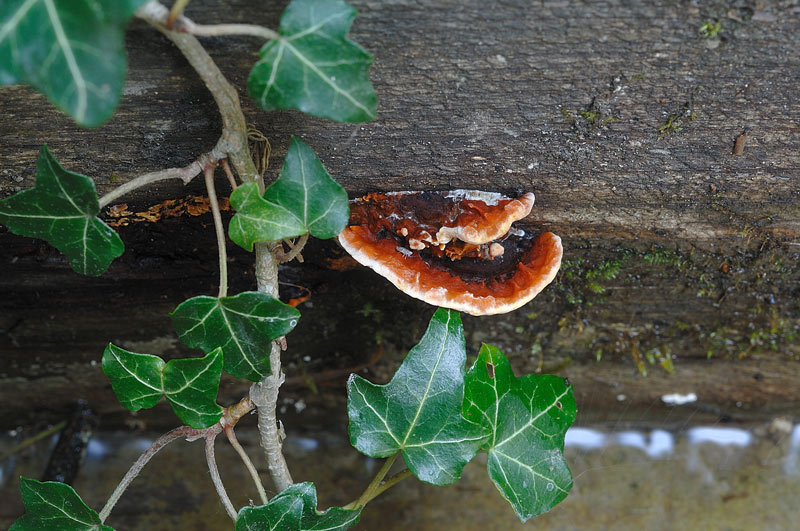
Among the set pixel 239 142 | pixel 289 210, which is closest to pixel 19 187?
pixel 239 142

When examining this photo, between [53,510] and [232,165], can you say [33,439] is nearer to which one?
[53,510]

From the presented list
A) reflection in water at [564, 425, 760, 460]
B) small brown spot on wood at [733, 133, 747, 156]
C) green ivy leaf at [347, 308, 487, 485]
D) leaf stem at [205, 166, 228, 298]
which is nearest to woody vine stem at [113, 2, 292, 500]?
leaf stem at [205, 166, 228, 298]

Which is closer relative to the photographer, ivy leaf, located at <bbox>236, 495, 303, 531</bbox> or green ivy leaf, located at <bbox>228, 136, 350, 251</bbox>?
green ivy leaf, located at <bbox>228, 136, 350, 251</bbox>

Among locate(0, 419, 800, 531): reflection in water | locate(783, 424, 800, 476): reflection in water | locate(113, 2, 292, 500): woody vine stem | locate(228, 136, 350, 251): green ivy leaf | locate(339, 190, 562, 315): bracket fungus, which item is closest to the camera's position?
locate(113, 2, 292, 500): woody vine stem

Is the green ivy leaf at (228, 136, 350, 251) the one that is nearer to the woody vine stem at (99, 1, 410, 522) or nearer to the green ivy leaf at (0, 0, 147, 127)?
the woody vine stem at (99, 1, 410, 522)

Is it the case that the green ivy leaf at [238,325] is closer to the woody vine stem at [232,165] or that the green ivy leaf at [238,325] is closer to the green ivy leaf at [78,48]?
the woody vine stem at [232,165]

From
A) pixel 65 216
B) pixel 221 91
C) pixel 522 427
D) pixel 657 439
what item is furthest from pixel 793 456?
pixel 65 216

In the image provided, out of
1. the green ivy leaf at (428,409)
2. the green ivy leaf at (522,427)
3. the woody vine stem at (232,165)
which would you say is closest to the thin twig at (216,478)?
the woody vine stem at (232,165)
